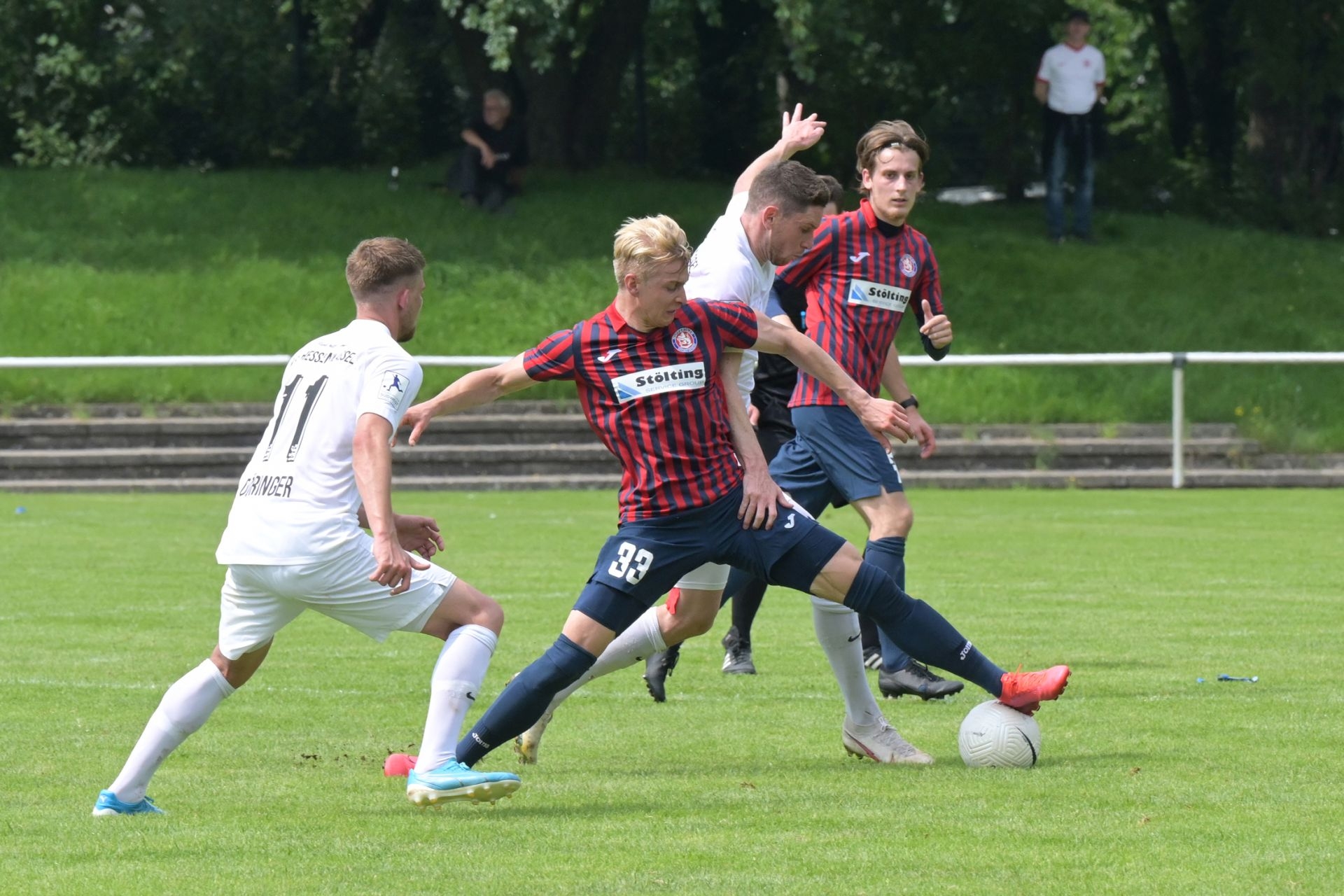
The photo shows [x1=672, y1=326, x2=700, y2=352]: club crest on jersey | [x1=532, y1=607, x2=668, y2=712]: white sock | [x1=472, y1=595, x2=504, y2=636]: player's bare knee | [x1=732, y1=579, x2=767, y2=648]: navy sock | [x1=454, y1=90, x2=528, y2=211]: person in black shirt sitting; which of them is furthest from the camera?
[x1=454, y1=90, x2=528, y2=211]: person in black shirt sitting

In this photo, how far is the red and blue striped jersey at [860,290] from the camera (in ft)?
26.6

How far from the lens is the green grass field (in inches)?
197

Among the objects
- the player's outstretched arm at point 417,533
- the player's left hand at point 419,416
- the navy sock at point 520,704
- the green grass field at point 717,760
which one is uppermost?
the player's left hand at point 419,416

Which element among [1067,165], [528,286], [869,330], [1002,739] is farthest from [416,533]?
[1067,165]

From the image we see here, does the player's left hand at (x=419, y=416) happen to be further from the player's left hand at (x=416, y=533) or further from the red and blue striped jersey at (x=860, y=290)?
the red and blue striped jersey at (x=860, y=290)

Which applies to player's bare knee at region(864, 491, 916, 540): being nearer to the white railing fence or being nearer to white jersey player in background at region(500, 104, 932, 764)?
white jersey player in background at region(500, 104, 932, 764)

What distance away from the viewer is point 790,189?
688 centimetres

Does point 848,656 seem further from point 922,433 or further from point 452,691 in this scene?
point 452,691

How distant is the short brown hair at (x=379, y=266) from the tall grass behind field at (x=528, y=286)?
14367 mm

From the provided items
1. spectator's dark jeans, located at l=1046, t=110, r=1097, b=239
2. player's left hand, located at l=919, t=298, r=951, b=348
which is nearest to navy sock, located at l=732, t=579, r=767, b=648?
player's left hand, located at l=919, t=298, r=951, b=348

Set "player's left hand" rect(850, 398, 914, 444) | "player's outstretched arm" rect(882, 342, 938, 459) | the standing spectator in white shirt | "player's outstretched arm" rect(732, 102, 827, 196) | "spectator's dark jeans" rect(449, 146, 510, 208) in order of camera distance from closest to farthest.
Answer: "player's left hand" rect(850, 398, 914, 444), "player's outstretched arm" rect(732, 102, 827, 196), "player's outstretched arm" rect(882, 342, 938, 459), the standing spectator in white shirt, "spectator's dark jeans" rect(449, 146, 510, 208)

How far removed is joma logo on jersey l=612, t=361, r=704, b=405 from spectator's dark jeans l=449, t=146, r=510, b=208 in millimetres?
18469

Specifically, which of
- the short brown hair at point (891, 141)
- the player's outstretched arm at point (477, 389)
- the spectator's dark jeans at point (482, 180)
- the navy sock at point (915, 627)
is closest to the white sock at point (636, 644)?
the navy sock at point (915, 627)

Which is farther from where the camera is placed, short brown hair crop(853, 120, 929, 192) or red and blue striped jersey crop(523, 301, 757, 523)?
short brown hair crop(853, 120, 929, 192)
